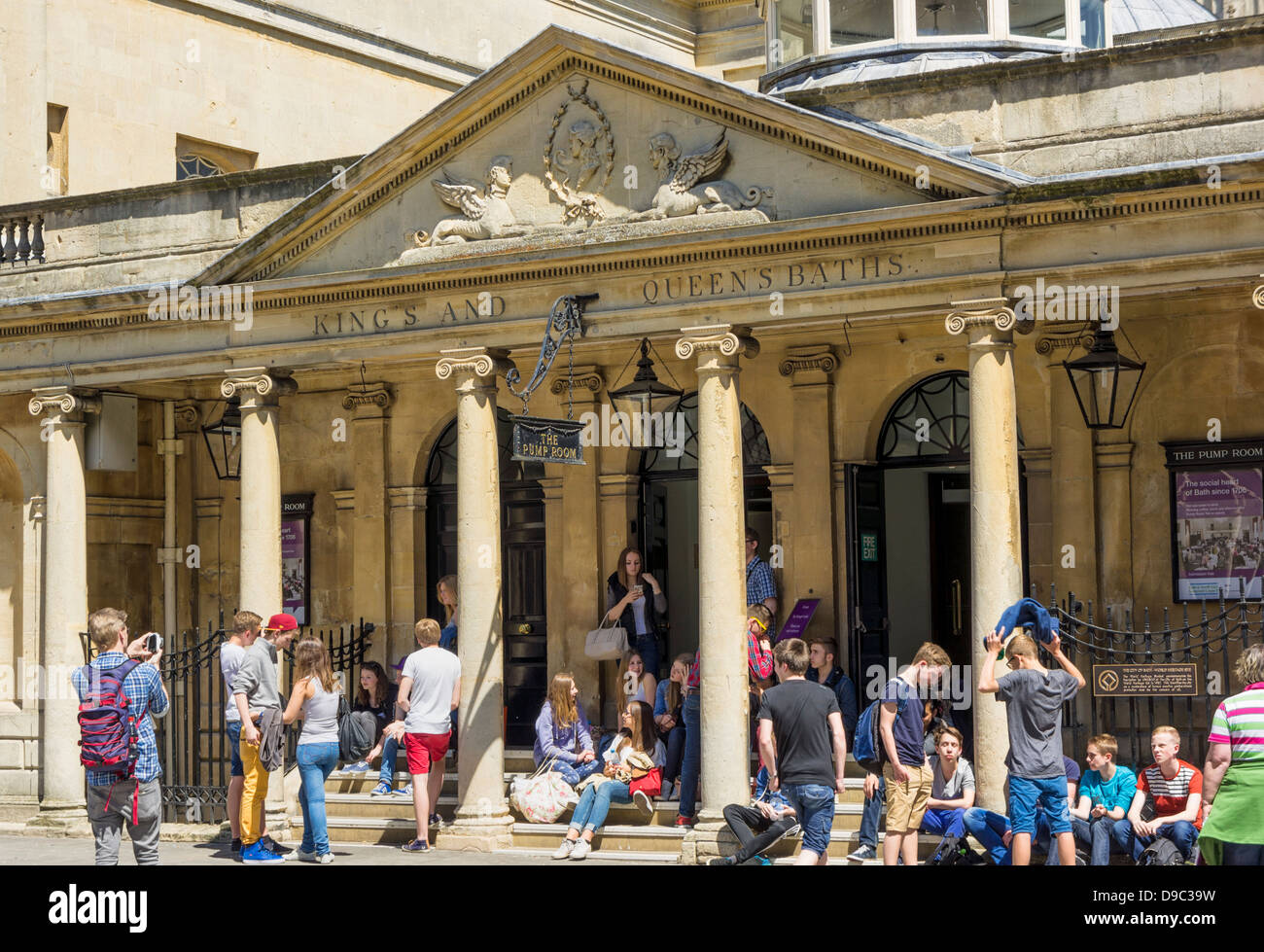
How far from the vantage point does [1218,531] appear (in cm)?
1458

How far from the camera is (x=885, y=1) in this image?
16.2 metres

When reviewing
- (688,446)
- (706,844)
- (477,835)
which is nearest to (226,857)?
(477,835)

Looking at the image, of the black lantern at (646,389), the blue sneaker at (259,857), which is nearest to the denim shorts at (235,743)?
the blue sneaker at (259,857)

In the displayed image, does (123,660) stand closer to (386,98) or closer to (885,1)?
(885,1)

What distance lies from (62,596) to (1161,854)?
10.6 m

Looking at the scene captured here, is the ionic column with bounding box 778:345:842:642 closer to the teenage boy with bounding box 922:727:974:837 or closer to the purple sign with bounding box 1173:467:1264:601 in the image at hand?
the purple sign with bounding box 1173:467:1264:601

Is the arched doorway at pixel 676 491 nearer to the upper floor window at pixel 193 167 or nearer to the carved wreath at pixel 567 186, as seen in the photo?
the carved wreath at pixel 567 186

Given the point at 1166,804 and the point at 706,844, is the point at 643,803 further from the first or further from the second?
the point at 1166,804

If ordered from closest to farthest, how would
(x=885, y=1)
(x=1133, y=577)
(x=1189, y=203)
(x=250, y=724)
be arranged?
(x=1189, y=203) < (x=250, y=724) < (x=1133, y=577) < (x=885, y=1)

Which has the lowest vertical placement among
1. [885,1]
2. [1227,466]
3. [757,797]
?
[757,797]

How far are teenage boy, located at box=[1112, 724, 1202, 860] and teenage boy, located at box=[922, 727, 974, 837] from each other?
3.70 ft

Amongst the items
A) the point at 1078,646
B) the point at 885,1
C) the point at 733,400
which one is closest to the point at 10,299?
the point at 733,400

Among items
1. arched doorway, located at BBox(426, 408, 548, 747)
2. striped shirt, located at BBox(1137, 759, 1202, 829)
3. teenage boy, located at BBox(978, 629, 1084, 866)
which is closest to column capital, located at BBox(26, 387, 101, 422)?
arched doorway, located at BBox(426, 408, 548, 747)
